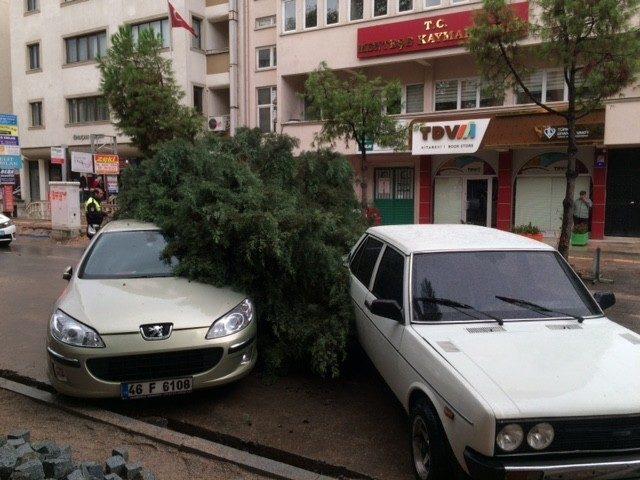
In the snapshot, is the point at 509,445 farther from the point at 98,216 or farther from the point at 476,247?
the point at 98,216

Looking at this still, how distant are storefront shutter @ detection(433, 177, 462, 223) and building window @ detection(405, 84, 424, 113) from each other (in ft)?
9.44

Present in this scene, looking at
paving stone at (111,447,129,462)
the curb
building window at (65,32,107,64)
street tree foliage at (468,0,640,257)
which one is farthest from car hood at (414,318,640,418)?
building window at (65,32,107,64)

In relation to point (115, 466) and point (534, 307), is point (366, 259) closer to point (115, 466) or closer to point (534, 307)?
point (534, 307)

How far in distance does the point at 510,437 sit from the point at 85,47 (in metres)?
32.1

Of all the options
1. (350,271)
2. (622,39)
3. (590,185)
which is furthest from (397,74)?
(350,271)

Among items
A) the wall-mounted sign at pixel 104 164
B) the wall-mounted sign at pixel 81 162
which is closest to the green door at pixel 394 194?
the wall-mounted sign at pixel 104 164

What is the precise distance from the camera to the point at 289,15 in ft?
73.0

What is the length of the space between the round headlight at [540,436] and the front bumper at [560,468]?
0.08 meters

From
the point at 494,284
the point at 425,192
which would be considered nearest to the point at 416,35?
the point at 425,192

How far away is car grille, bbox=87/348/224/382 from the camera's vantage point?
4238 millimetres

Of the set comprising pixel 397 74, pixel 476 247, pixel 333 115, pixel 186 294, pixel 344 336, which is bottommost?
pixel 344 336

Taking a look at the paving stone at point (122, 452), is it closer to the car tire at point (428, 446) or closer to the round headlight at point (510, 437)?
the car tire at point (428, 446)

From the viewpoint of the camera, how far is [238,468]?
11.9 feet

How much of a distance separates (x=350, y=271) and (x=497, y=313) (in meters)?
2.01
